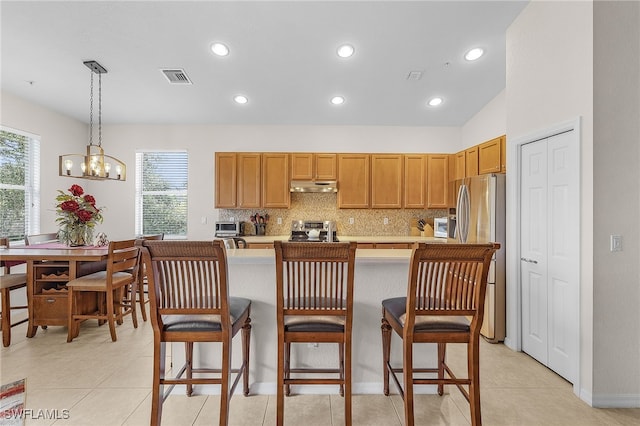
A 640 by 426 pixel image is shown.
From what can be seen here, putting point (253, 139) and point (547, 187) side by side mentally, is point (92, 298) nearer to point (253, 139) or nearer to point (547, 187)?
point (253, 139)

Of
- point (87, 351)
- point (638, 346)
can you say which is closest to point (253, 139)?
point (87, 351)

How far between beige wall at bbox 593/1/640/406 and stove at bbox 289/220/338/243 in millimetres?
3304

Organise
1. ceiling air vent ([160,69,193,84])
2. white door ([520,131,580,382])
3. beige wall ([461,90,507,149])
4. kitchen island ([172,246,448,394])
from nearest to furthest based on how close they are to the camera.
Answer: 1. kitchen island ([172,246,448,394])
2. white door ([520,131,580,382])
3. ceiling air vent ([160,69,193,84])
4. beige wall ([461,90,507,149])

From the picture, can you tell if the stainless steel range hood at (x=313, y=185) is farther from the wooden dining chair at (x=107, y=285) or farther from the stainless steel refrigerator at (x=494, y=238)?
the wooden dining chair at (x=107, y=285)

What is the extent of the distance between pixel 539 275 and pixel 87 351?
4.18 metres

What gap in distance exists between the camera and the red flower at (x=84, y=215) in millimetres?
3484

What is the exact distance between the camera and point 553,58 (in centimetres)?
251

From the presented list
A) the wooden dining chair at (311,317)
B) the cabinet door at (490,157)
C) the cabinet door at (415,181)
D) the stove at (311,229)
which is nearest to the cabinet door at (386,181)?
the cabinet door at (415,181)

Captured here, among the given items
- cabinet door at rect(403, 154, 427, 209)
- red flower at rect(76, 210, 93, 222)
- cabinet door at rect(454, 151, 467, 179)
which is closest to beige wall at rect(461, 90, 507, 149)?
cabinet door at rect(454, 151, 467, 179)

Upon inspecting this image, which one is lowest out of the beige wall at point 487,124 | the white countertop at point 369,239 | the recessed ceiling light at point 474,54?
the white countertop at point 369,239

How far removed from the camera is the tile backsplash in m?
5.30

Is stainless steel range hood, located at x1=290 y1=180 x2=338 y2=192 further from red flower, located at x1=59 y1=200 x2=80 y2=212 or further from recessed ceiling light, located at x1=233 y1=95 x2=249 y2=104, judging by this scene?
red flower, located at x1=59 y1=200 x2=80 y2=212

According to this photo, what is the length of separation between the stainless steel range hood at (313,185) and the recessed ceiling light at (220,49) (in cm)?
210

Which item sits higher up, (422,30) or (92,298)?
(422,30)
